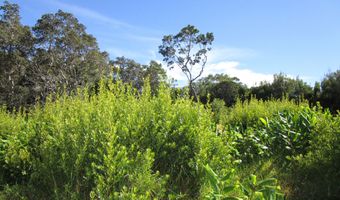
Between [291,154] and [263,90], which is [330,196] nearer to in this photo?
[291,154]

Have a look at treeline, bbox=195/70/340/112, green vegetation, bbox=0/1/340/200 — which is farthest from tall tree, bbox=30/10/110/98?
green vegetation, bbox=0/1/340/200

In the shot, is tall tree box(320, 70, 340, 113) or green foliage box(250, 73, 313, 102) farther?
green foliage box(250, 73, 313, 102)

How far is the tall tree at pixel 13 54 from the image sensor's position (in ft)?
90.3

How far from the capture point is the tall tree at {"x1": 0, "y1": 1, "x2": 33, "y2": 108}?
27.5 meters

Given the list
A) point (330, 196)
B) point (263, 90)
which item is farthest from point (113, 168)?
point (263, 90)

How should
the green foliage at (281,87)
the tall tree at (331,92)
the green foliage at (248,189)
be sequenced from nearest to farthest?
the green foliage at (248,189), the tall tree at (331,92), the green foliage at (281,87)

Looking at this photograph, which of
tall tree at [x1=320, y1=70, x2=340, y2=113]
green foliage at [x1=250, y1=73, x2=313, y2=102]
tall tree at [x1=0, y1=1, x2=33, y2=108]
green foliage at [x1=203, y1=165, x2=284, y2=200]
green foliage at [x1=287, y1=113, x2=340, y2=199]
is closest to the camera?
green foliage at [x1=203, y1=165, x2=284, y2=200]

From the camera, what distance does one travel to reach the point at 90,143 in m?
2.82

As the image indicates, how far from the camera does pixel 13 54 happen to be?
28.0 m

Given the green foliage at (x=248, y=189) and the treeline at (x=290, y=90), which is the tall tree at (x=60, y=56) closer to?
the treeline at (x=290, y=90)

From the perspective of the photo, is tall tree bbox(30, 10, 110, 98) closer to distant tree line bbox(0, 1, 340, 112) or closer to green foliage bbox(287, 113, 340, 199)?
distant tree line bbox(0, 1, 340, 112)

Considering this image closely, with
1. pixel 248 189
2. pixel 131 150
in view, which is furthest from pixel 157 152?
pixel 248 189

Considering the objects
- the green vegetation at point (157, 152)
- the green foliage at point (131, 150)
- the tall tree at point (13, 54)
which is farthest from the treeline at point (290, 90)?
the tall tree at point (13, 54)

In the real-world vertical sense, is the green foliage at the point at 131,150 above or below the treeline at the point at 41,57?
below
